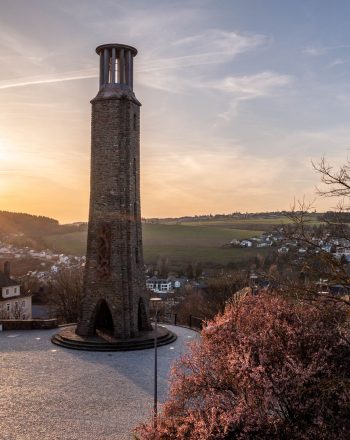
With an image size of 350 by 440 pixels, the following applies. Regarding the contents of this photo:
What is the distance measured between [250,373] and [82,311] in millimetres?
16742

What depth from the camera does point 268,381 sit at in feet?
29.5

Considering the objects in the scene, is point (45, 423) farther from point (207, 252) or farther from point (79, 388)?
point (207, 252)

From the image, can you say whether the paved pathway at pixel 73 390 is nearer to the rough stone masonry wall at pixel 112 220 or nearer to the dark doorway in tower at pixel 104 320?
the rough stone masonry wall at pixel 112 220

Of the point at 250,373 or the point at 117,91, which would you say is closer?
the point at 250,373

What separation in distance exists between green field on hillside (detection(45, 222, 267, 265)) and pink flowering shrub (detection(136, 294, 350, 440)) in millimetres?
69438

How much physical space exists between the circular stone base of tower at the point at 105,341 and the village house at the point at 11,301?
20444 mm

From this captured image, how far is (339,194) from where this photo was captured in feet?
39.6

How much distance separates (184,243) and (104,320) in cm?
7762

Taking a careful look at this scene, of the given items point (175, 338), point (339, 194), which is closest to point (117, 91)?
point (175, 338)

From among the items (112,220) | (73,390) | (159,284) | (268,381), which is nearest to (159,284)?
(159,284)

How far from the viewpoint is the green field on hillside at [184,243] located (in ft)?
286

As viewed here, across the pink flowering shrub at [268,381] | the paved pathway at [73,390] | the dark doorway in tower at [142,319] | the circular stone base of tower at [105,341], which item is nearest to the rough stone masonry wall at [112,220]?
the circular stone base of tower at [105,341]

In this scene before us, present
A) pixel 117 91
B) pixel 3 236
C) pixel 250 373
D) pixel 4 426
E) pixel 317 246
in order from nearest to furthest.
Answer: pixel 250 373 → pixel 317 246 → pixel 4 426 → pixel 117 91 → pixel 3 236

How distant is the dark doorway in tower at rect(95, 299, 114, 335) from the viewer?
2527 centimetres
